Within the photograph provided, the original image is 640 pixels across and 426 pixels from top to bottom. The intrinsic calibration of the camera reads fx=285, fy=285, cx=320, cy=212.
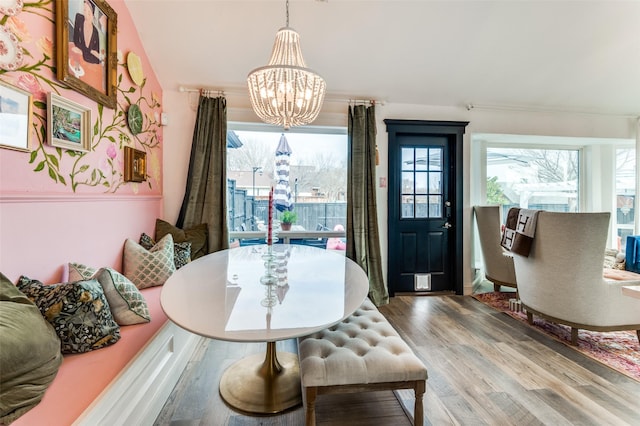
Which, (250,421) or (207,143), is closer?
(250,421)

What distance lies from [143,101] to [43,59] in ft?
3.65

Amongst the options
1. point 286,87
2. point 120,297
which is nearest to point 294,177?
point 286,87

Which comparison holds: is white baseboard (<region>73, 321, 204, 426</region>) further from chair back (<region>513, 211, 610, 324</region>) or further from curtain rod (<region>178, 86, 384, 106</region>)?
chair back (<region>513, 211, 610, 324</region>)

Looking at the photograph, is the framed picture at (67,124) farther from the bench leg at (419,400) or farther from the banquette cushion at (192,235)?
the bench leg at (419,400)

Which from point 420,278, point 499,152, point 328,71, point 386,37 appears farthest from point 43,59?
point 499,152

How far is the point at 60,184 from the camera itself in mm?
1666

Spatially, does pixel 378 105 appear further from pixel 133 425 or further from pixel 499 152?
pixel 133 425

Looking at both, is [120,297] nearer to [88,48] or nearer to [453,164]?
[88,48]

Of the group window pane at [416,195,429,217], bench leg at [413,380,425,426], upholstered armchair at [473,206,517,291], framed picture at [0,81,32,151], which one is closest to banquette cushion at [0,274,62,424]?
framed picture at [0,81,32,151]

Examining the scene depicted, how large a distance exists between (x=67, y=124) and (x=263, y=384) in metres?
1.95

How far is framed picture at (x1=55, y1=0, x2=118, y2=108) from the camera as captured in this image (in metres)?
1.64

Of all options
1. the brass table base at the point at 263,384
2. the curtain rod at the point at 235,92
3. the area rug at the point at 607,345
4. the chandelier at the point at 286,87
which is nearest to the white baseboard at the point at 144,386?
the brass table base at the point at 263,384

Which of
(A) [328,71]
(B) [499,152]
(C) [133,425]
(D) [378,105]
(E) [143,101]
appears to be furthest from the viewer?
(B) [499,152]

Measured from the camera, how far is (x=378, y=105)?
3.37 metres
